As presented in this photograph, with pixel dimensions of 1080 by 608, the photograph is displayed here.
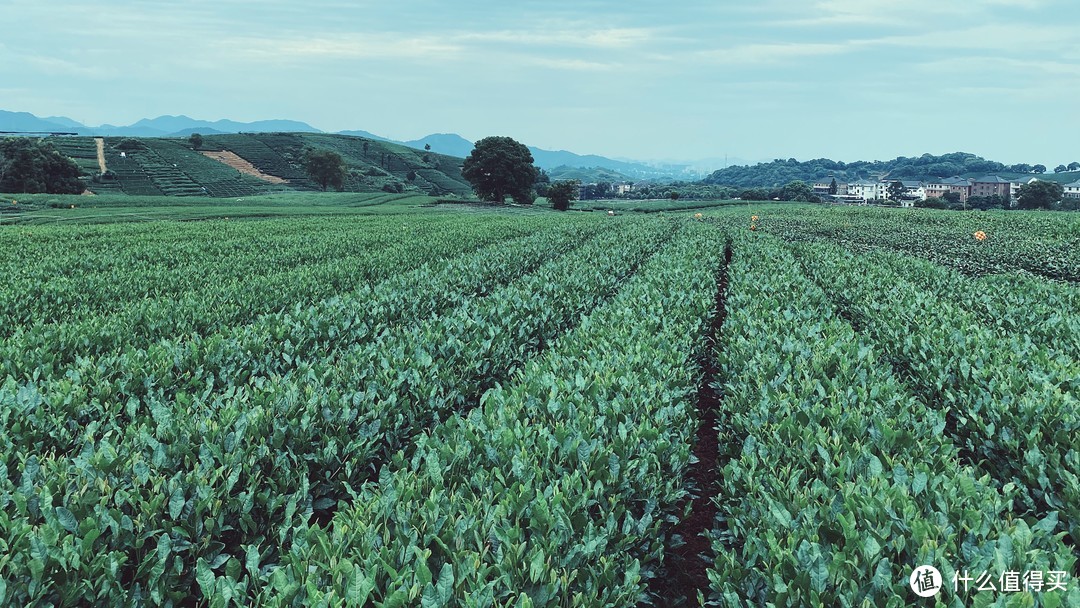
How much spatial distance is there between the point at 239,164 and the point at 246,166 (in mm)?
1400

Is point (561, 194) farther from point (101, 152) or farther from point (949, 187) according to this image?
point (949, 187)

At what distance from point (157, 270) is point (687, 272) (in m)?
14.6

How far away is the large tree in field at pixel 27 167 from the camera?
70750 millimetres

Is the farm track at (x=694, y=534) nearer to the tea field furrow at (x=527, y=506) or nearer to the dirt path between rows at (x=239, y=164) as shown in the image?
the tea field furrow at (x=527, y=506)

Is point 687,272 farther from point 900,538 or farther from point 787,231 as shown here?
point 787,231

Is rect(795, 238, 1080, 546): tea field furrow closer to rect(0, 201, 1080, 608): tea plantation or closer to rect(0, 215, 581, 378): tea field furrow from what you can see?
rect(0, 201, 1080, 608): tea plantation

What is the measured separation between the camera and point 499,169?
80.4 m

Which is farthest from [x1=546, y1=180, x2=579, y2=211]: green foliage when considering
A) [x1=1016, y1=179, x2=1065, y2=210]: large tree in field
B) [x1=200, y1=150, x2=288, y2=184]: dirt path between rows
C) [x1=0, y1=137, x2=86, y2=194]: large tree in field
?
[x1=1016, y1=179, x2=1065, y2=210]: large tree in field

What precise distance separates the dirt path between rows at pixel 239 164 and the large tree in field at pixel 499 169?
176 feet

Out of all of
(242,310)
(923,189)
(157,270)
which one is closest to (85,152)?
(157,270)

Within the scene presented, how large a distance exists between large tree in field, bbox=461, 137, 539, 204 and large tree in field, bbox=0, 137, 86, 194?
51257 millimetres

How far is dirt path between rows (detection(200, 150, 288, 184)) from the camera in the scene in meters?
117

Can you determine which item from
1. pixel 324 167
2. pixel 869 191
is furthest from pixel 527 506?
pixel 869 191

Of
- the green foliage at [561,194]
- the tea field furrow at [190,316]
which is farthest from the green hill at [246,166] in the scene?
the tea field furrow at [190,316]
